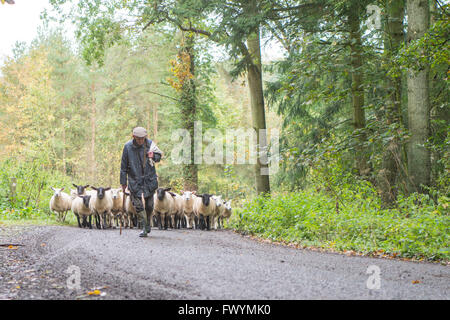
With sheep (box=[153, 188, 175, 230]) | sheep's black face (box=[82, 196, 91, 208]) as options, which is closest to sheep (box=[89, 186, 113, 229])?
sheep's black face (box=[82, 196, 91, 208])

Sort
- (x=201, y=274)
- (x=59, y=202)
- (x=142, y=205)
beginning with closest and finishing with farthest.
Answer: (x=201, y=274)
(x=142, y=205)
(x=59, y=202)

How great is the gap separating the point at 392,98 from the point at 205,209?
296 inches

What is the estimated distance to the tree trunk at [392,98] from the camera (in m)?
11.1

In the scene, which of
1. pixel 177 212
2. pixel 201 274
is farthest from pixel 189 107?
pixel 201 274

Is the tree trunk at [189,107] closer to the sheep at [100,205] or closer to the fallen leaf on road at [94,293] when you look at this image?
the sheep at [100,205]

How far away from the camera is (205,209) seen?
15594mm

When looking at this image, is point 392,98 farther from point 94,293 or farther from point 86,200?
point 86,200

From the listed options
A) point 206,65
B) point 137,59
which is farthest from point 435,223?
point 137,59

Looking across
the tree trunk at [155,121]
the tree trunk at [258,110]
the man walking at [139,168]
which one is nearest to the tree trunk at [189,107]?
the tree trunk at [258,110]

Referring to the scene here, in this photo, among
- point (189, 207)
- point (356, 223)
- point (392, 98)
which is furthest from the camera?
point (189, 207)

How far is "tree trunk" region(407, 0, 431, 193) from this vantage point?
1005cm
